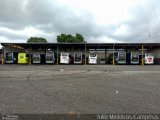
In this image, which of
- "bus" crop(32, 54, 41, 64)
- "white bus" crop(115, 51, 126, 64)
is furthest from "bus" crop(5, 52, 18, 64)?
"white bus" crop(115, 51, 126, 64)

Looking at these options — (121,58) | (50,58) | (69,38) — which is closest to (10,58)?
(50,58)

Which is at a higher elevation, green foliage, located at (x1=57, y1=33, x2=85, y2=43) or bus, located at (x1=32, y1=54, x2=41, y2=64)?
green foliage, located at (x1=57, y1=33, x2=85, y2=43)

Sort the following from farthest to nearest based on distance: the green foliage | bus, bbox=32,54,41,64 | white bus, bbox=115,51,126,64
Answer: the green foliage < bus, bbox=32,54,41,64 < white bus, bbox=115,51,126,64

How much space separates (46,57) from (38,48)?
40.1 ft

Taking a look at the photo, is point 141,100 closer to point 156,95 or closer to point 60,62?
point 156,95

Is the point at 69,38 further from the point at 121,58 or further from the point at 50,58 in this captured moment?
the point at 121,58

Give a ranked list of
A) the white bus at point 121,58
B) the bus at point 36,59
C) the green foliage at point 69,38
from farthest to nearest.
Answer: the green foliage at point 69,38, the bus at point 36,59, the white bus at point 121,58

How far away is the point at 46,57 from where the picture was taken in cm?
3659

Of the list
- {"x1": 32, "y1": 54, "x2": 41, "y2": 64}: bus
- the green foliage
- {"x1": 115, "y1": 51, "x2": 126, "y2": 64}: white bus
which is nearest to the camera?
{"x1": 115, "y1": 51, "x2": 126, "y2": 64}: white bus

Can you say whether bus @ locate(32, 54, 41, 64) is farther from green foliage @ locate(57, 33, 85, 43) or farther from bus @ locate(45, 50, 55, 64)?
green foliage @ locate(57, 33, 85, 43)

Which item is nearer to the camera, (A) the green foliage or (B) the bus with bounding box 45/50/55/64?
(B) the bus with bounding box 45/50/55/64

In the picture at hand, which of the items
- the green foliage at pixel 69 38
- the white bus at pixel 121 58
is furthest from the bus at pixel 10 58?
the green foliage at pixel 69 38

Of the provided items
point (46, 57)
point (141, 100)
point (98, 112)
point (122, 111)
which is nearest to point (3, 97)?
point (98, 112)

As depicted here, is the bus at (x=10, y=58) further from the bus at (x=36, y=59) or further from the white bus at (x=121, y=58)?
the white bus at (x=121, y=58)
